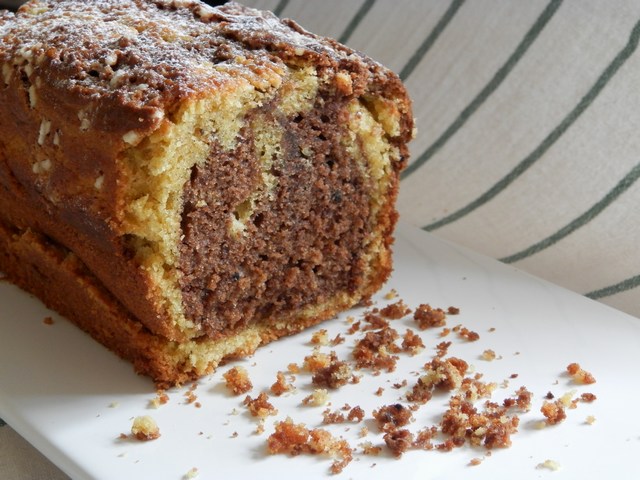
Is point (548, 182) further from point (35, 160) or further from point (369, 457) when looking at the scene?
point (35, 160)

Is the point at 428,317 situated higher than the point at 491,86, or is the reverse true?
the point at 491,86

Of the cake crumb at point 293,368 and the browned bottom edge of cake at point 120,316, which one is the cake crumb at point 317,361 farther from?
the browned bottom edge of cake at point 120,316

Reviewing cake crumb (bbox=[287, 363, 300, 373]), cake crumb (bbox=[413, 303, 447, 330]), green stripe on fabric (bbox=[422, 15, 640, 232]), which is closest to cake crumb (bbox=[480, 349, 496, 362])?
cake crumb (bbox=[413, 303, 447, 330])

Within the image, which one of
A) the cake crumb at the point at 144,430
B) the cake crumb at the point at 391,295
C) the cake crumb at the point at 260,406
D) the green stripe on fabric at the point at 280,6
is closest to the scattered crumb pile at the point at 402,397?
the cake crumb at the point at 260,406

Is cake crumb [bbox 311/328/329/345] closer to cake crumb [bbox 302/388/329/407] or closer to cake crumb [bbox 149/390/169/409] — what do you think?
cake crumb [bbox 302/388/329/407]

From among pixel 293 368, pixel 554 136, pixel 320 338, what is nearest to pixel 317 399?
pixel 293 368

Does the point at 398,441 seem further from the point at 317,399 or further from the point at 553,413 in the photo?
the point at 553,413
